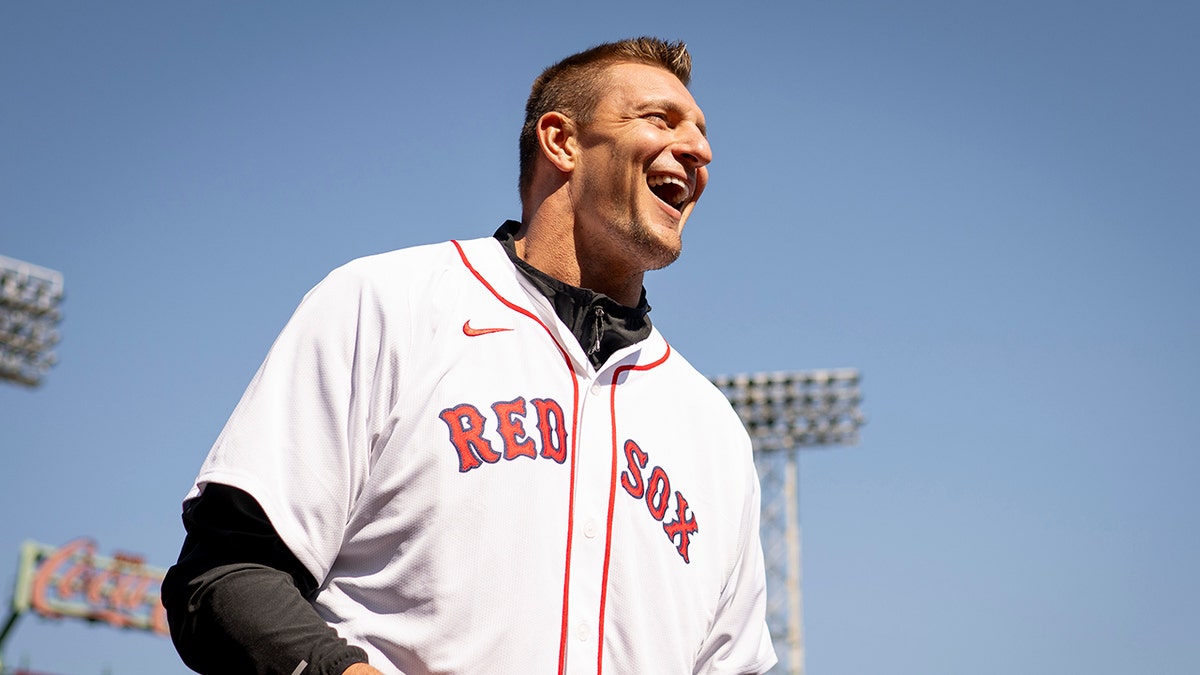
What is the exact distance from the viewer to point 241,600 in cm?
219

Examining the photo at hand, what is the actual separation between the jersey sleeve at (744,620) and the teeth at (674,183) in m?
0.71

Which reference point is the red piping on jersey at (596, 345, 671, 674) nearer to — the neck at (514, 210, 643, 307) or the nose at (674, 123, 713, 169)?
the neck at (514, 210, 643, 307)

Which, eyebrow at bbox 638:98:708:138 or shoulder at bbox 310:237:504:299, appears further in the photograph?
eyebrow at bbox 638:98:708:138

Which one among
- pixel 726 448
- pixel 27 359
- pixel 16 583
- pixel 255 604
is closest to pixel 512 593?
pixel 255 604

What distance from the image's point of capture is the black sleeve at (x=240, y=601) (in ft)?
7.09

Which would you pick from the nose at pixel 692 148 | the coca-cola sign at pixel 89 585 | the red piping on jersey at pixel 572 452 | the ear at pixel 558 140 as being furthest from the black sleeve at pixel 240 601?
the coca-cola sign at pixel 89 585

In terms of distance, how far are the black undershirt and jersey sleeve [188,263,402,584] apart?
0.03m

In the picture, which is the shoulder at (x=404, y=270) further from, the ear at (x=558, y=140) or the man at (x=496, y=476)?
the ear at (x=558, y=140)

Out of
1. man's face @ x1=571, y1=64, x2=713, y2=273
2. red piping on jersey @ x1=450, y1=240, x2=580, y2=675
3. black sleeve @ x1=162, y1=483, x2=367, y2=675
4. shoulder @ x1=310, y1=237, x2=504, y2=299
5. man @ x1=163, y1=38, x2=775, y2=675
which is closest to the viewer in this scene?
black sleeve @ x1=162, y1=483, x2=367, y2=675

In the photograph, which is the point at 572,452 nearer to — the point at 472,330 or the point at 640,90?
the point at 472,330

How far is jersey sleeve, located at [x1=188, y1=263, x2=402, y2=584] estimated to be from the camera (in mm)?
2314

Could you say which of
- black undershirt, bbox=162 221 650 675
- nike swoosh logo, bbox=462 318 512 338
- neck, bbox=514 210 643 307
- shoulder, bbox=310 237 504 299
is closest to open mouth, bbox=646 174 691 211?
neck, bbox=514 210 643 307

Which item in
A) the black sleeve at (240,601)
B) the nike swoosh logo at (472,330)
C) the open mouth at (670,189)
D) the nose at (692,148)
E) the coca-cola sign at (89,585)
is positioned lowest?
the coca-cola sign at (89,585)

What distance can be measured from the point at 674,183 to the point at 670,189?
0.02m
